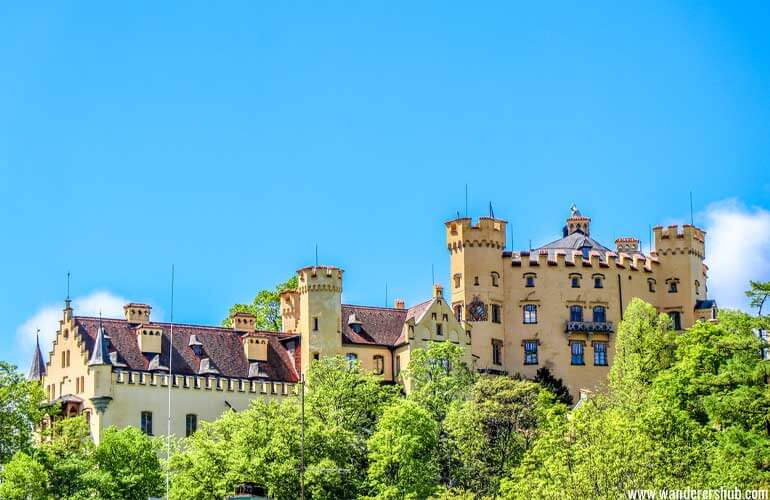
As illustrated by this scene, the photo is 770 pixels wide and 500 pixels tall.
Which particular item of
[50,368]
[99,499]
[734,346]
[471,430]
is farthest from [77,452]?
[734,346]

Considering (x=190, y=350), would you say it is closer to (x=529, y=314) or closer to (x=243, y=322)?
(x=243, y=322)

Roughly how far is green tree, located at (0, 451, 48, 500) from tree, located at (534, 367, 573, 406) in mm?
34679

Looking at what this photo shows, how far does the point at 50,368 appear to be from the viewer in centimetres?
11525

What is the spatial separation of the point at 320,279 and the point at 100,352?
1542cm

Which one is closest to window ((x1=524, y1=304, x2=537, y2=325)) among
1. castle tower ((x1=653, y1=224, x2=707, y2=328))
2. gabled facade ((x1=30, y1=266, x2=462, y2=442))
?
gabled facade ((x1=30, y1=266, x2=462, y2=442))

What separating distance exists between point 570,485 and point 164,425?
3098 cm

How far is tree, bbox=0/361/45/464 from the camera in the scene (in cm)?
10512

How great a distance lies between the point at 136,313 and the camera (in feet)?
381

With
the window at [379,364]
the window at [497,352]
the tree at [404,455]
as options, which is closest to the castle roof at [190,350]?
the window at [379,364]

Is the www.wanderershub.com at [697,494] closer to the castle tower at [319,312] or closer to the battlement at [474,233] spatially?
the castle tower at [319,312]

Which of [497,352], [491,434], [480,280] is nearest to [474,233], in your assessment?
[480,280]

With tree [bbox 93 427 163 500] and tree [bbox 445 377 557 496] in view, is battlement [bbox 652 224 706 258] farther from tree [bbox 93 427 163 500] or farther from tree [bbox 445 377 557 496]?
tree [bbox 93 427 163 500]

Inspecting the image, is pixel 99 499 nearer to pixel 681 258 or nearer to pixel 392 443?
pixel 392 443

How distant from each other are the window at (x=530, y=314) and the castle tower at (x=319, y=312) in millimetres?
13884
